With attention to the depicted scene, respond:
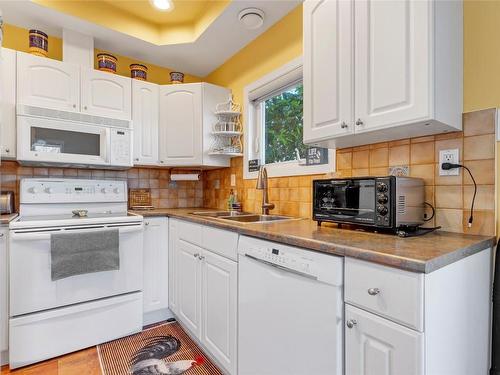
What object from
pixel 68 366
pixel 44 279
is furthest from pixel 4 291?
pixel 68 366

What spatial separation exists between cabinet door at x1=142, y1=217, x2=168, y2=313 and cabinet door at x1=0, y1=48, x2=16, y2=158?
1.05 meters

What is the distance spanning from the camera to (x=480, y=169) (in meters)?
1.15

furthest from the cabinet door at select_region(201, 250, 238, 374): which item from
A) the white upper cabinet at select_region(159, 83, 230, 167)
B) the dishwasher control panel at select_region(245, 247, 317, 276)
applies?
the white upper cabinet at select_region(159, 83, 230, 167)

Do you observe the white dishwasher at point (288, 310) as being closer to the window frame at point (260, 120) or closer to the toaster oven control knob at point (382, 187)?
the toaster oven control knob at point (382, 187)

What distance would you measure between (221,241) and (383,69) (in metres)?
1.17

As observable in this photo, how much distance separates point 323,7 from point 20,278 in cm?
232

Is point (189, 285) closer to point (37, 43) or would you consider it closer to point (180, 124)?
point (180, 124)

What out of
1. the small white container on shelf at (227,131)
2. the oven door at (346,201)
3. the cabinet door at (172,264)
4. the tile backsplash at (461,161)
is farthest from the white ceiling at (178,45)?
the cabinet door at (172,264)

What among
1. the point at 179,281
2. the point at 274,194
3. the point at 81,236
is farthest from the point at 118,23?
the point at 179,281

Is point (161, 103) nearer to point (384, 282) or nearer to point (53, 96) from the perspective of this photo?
point (53, 96)

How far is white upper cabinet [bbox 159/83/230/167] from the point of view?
2604mm

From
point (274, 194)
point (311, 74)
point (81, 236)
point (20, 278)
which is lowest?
point (20, 278)

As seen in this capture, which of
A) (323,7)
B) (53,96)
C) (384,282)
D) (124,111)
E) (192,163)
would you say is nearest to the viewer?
(384,282)

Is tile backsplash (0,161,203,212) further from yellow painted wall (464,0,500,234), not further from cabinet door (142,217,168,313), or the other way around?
yellow painted wall (464,0,500,234)
